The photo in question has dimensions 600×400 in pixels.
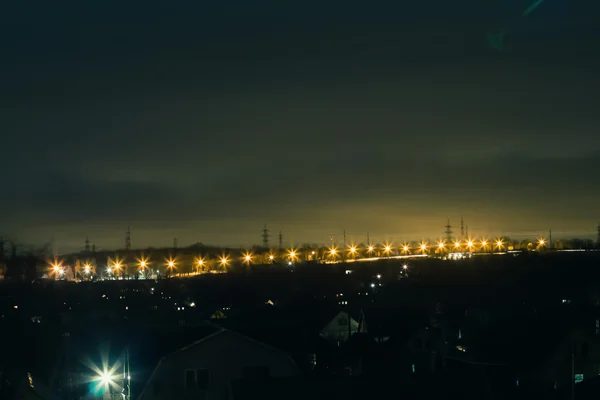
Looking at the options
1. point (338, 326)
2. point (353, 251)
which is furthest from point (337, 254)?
point (338, 326)

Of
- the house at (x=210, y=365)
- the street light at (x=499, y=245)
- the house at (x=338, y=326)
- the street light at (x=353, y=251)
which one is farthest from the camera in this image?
the street light at (x=499, y=245)

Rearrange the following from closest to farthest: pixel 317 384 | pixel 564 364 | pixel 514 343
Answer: pixel 317 384
pixel 564 364
pixel 514 343

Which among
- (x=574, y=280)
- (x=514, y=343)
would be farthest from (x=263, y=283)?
(x=514, y=343)

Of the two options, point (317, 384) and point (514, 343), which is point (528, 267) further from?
point (317, 384)

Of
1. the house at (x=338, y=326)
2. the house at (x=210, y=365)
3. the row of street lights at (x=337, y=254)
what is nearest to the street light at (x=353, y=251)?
the row of street lights at (x=337, y=254)

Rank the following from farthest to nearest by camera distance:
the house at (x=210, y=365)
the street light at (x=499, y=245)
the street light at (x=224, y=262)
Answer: the street light at (x=499, y=245)
the street light at (x=224, y=262)
the house at (x=210, y=365)

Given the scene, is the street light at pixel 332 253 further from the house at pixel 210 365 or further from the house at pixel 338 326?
the house at pixel 210 365

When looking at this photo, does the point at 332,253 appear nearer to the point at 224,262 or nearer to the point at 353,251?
the point at 353,251

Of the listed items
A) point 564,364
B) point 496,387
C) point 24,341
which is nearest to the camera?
point 496,387
